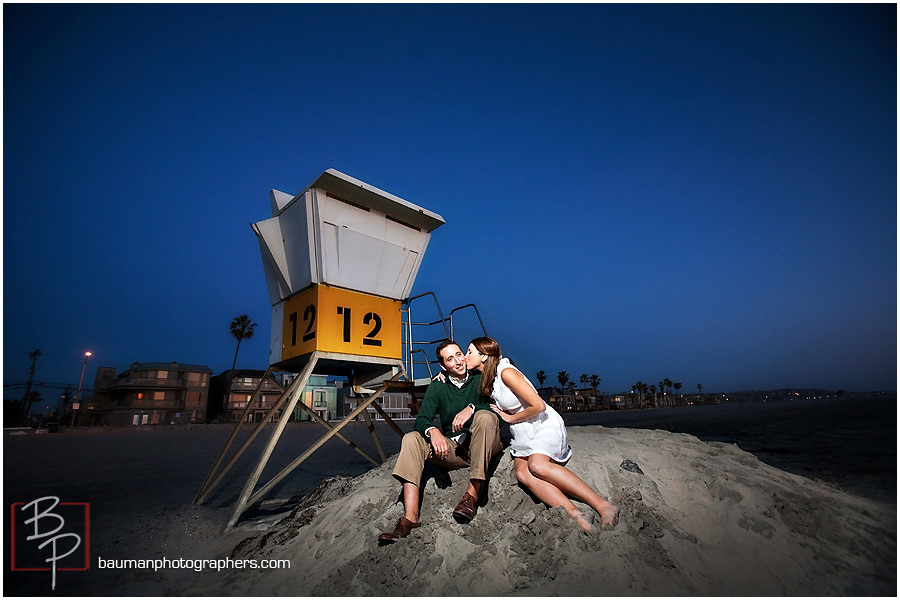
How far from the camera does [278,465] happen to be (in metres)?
13.0

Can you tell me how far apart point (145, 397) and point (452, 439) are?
54.5m

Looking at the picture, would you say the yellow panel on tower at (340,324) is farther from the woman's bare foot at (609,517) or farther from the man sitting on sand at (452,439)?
the woman's bare foot at (609,517)

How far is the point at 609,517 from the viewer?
373cm

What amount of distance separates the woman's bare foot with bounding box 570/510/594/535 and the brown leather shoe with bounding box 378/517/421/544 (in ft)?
5.22

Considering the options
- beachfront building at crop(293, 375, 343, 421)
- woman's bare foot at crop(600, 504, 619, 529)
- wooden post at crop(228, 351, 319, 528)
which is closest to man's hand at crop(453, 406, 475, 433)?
woman's bare foot at crop(600, 504, 619, 529)

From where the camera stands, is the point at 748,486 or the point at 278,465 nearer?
the point at 748,486

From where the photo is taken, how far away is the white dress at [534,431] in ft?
13.7

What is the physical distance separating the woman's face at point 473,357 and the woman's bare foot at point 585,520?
176 centimetres

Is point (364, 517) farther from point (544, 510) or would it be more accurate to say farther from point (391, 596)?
point (544, 510)

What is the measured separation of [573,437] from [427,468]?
7.24 feet

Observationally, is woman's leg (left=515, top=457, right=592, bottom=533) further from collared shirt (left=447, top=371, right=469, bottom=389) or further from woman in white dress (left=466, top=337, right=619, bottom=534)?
collared shirt (left=447, top=371, right=469, bottom=389)

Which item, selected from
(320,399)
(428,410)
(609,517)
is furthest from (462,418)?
(320,399)

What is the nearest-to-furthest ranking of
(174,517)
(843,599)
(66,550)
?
Result: 1. (843,599)
2. (66,550)
3. (174,517)

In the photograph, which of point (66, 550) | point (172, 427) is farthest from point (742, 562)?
point (172, 427)
